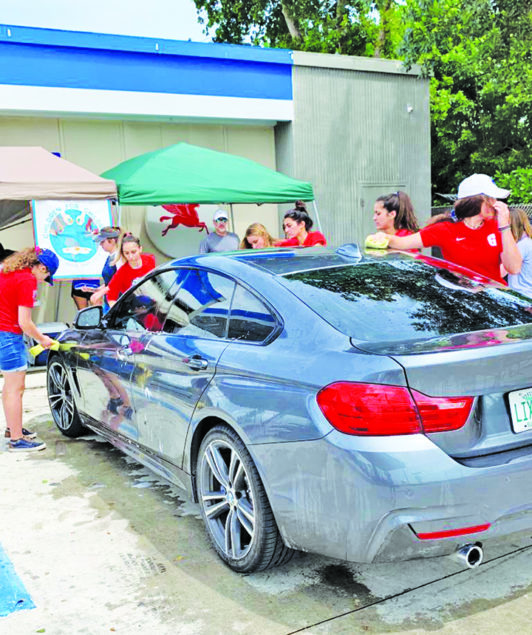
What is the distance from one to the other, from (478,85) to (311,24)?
710 cm

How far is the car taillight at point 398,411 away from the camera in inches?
100

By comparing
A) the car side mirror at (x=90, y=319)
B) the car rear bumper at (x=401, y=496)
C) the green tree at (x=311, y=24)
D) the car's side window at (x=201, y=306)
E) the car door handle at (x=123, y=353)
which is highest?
the green tree at (x=311, y=24)

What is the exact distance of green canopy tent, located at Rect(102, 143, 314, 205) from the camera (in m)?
9.01

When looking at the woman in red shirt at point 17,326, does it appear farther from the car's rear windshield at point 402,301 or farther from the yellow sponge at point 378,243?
the car's rear windshield at point 402,301

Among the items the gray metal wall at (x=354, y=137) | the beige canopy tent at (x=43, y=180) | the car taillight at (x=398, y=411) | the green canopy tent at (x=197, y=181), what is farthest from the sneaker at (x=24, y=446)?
the gray metal wall at (x=354, y=137)

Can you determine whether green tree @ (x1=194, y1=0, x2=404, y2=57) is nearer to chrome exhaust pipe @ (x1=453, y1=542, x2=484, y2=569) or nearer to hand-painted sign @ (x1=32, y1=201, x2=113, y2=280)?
hand-painted sign @ (x1=32, y1=201, x2=113, y2=280)

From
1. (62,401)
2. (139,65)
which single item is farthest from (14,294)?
(139,65)

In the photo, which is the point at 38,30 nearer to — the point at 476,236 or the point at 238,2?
the point at 476,236

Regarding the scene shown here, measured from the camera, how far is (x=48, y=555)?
3562 millimetres

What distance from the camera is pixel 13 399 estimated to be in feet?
17.8

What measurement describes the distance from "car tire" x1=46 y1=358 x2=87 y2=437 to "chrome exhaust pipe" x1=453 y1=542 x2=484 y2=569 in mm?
3616

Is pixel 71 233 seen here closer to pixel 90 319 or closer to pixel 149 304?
pixel 90 319

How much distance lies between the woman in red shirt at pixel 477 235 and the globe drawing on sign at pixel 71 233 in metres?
6.05

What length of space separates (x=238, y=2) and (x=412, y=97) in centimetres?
1814
